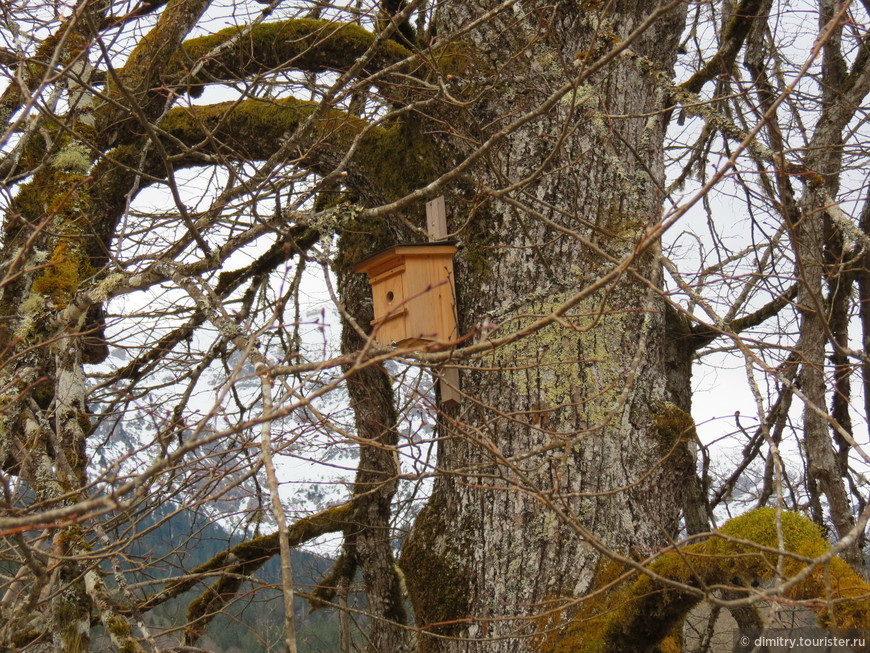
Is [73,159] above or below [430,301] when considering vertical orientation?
above

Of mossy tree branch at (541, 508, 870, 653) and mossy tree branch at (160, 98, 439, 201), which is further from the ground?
mossy tree branch at (160, 98, 439, 201)

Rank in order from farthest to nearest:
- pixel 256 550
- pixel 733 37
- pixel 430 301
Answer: pixel 256 550, pixel 733 37, pixel 430 301

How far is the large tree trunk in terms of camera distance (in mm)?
2746

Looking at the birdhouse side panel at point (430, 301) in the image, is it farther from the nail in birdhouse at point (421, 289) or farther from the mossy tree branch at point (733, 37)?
the mossy tree branch at point (733, 37)

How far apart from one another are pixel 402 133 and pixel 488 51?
1.59 ft

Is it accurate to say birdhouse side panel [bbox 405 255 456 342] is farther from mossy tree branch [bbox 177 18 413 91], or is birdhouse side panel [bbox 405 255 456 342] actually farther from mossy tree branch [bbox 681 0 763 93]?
mossy tree branch [bbox 681 0 763 93]

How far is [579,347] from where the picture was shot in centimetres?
289

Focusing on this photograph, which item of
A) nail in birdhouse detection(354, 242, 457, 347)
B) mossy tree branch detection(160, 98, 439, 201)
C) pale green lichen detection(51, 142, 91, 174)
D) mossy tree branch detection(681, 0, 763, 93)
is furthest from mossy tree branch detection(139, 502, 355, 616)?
mossy tree branch detection(681, 0, 763, 93)

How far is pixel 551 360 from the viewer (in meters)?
2.85

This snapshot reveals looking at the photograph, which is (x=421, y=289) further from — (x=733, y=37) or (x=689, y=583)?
(x=733, y=37)

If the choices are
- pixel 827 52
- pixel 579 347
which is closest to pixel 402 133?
pixel 579 347

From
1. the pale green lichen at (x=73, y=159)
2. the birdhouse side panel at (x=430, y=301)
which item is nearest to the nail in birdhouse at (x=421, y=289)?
the birdhouse side panel at (x=430, y=301)

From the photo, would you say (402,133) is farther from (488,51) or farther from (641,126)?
(641,126)

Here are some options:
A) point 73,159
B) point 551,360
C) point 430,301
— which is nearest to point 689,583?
point 551,360
